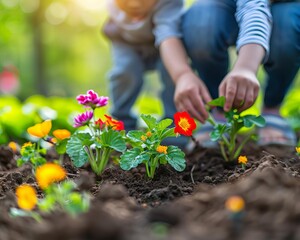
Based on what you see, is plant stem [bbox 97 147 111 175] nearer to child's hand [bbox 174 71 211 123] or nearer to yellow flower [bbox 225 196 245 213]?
child's hand [bbox 174 71 211 123]

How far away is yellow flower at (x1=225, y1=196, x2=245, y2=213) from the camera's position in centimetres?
88

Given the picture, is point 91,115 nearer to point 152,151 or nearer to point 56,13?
point 152,151

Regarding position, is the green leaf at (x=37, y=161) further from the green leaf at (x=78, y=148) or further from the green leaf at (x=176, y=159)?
the green leaf at (x=176, y=159)

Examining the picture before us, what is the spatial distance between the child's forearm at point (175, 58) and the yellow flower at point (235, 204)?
1163 mm

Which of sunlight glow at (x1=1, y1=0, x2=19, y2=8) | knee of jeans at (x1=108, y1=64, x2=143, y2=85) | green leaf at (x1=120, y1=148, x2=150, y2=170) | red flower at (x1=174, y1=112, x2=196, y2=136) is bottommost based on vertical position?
green leaf at (x1=120, y1=148, x2=150, y2=170)

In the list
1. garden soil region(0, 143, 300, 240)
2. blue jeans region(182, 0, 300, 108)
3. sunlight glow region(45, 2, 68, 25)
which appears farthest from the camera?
sunlight glow region(45, 2, 68, 25)

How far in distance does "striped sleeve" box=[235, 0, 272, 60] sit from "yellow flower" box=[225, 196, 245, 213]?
101cm

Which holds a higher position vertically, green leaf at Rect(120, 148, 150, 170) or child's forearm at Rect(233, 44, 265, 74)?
child's forearm at Rect(233, 44, 265, 74)

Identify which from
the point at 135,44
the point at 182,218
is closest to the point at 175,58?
the point at 135,44

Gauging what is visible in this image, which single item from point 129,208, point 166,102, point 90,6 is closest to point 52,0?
point 90,6

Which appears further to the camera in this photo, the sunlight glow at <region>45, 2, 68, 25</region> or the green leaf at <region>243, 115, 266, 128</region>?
the sunlight glow at <region>45, 2, 68, 25</region>

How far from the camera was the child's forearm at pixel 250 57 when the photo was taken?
70.2 inches

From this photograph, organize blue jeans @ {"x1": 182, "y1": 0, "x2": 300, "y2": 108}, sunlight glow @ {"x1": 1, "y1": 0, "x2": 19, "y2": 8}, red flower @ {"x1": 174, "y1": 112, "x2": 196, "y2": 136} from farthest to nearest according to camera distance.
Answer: sunlight glow @ {"x1": 1, "y1": 0, "x2": 19, "y2": 8} < blue jeans @ {"x1": 182, "y1": 0, "x2": 300, "y2": 108} < red flower @ {"x1": 174, "y1": 112, "x2": 196, "y2": 136}

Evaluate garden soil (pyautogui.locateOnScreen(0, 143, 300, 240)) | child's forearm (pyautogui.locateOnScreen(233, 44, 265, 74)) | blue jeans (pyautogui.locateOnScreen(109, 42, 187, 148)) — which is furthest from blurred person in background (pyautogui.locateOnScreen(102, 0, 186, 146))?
garden soil (pyautogui.locateOnScreen(0, 143, 300, 240))
